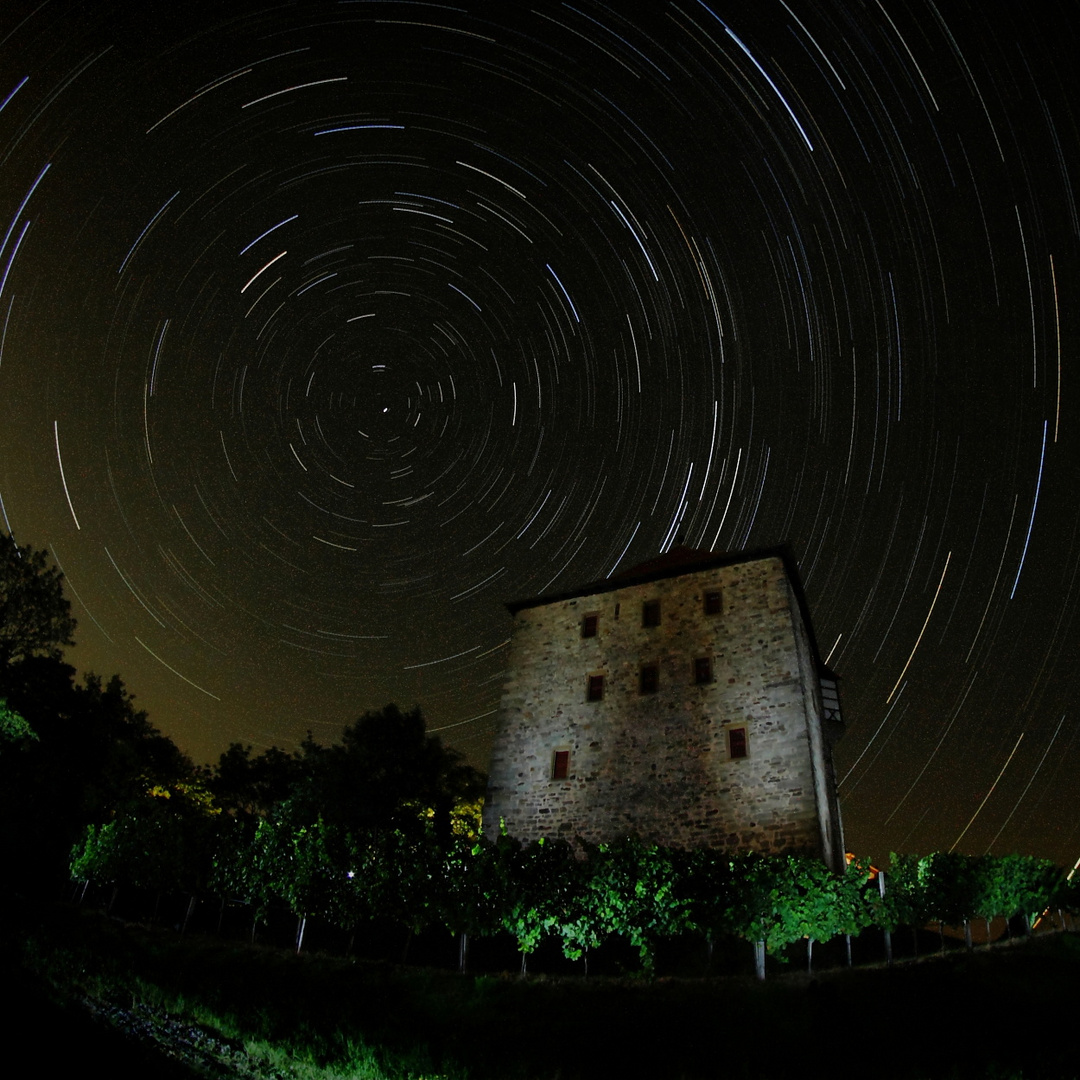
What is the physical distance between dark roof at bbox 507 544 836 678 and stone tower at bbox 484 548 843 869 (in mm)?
74

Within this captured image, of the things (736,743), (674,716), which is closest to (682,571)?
(674,716)

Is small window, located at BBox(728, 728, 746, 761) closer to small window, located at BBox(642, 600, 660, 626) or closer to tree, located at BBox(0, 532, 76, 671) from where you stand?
small window, located at BBox(642, 600, 660, 626)

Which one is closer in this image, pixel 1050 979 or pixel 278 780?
pixel 1050 979

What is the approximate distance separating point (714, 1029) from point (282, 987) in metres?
8.43

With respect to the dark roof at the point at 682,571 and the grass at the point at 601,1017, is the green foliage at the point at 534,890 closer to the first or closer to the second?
the grass at the point at 601,1017

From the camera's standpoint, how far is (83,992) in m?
13.5

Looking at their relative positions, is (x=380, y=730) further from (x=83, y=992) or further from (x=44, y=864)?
(x=83, y=992)

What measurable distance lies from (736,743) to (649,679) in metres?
3.76

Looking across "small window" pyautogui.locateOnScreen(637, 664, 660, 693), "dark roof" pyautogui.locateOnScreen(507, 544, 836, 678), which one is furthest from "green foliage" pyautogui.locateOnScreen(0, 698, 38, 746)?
"small window" pyautogui.locateOnScreen(637, 664, 660, 693)

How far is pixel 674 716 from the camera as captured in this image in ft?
78.7

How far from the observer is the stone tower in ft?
71.1

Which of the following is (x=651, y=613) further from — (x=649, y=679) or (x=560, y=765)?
(x=560, y=765)

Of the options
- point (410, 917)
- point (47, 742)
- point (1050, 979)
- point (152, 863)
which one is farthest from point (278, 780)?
point (1050, 979)

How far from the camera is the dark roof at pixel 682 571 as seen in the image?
2600 cm
